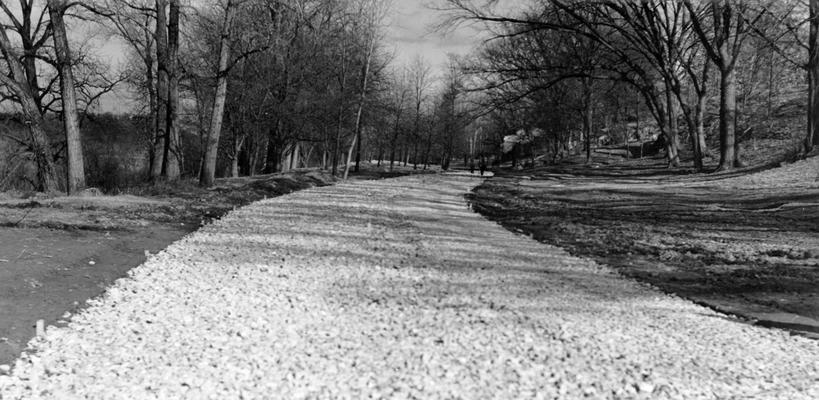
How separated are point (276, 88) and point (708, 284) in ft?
86.5

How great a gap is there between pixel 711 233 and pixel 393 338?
26.4 feet

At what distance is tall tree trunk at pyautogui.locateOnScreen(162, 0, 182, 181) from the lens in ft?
56.6

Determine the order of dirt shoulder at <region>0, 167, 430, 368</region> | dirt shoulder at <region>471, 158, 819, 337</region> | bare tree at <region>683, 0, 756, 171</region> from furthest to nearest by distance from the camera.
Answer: bare tree at <region>683, 0, 756, 171</region>, dirt shoulder at <region>471, 158, 819, 337</region>, dirt shoulder at <region>0, 167, 430, 368</region>

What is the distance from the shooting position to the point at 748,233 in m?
10.1

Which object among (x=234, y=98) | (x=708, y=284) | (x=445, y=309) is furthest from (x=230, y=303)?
(x=234, y=98)

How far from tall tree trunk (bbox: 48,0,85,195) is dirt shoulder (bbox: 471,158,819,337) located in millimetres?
10253

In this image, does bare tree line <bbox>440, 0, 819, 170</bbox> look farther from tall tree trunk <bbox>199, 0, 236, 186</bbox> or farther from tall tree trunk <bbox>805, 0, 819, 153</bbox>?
tall tree trunk <bbox>199, 0, 236, 186</bbox>

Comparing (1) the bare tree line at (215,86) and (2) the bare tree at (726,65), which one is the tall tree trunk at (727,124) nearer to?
(2) the bare tree at (726,65)

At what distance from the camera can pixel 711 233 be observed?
1020 cm

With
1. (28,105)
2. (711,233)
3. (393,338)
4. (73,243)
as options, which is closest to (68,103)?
(28,105)

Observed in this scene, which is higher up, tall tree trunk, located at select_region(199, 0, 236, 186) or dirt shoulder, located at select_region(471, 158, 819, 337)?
tall tree trunk, located at select_region(199, 0, 236, 186)

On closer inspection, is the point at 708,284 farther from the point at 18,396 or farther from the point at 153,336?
the point at 18,396

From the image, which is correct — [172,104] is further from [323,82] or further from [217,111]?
[323,82]

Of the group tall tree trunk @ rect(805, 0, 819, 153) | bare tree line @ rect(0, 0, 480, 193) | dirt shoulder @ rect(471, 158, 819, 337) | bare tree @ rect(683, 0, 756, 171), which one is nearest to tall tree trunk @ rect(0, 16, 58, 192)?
bare tree line @ rect(0, 0, 480, 193)
